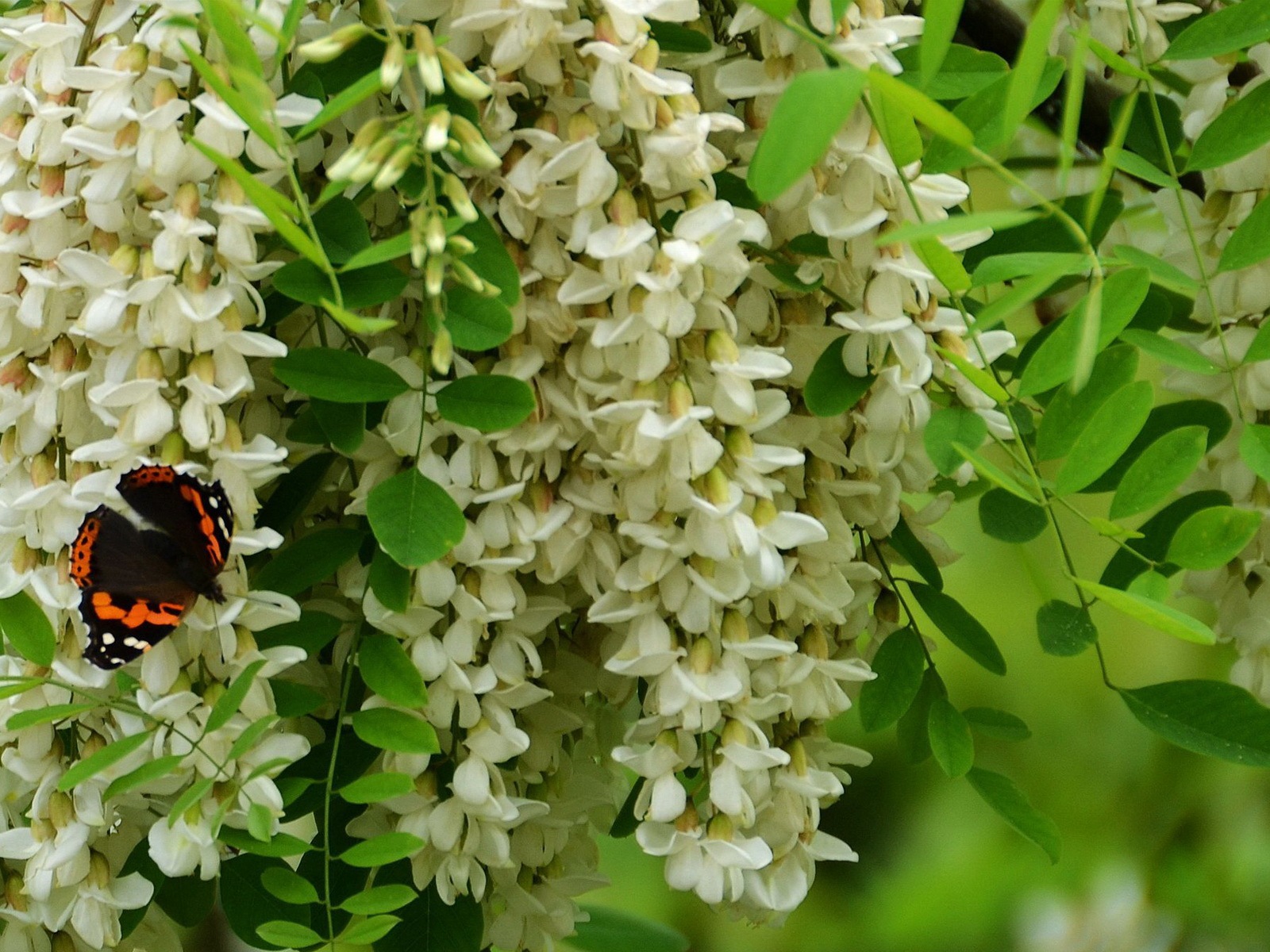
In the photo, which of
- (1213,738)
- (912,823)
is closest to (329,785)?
(1213,738)

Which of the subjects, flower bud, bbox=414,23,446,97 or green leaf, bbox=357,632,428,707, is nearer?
flower bud, bbox=414,23,446,97

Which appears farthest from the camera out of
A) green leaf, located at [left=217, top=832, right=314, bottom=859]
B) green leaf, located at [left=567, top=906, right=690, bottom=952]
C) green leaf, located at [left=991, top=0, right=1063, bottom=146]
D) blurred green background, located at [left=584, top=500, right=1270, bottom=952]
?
blurred green background, located at [left=584, top=500, right=1270, bottom=952]

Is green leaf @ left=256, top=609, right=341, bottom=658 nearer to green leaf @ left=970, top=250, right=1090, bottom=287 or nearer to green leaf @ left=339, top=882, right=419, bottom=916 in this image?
green leaf @ left=339, top=882, right=419, bottom=916

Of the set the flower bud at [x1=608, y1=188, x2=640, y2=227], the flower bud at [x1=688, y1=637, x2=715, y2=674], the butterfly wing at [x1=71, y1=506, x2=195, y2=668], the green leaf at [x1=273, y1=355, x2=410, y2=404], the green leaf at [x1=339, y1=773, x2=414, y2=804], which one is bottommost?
the green leaf at [x1=339, y1=773, x2=414, y2=804]

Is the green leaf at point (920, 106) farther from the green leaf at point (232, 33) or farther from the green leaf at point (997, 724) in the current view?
the green leaf at point (997, 724)

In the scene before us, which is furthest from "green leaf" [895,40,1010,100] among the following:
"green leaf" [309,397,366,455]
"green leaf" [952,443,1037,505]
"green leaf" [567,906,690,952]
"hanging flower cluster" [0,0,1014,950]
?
"green leaf" [567,906,690,952]

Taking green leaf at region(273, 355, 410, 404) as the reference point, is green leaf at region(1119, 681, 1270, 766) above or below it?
below

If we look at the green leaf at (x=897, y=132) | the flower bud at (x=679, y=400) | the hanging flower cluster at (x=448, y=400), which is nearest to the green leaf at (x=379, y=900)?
the hanging flower cluster at (x=448, y=400)
